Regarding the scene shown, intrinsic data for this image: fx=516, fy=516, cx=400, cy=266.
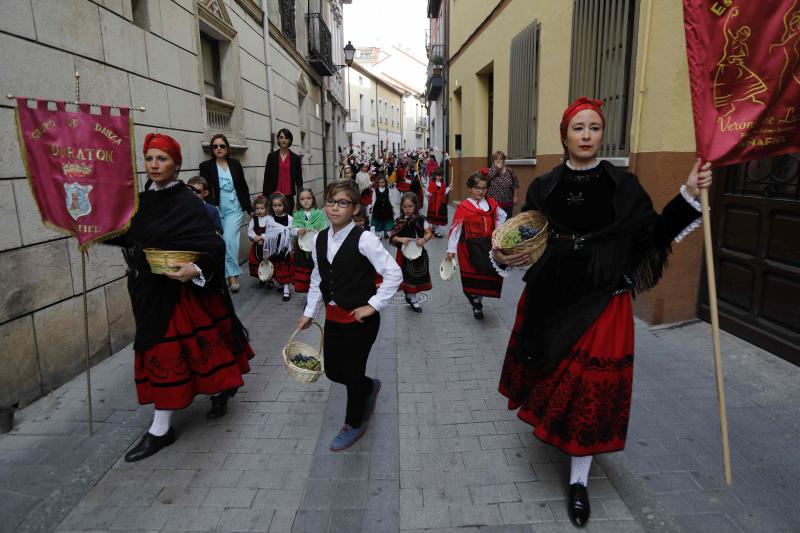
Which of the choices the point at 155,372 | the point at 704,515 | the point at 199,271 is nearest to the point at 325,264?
the point at 199,271

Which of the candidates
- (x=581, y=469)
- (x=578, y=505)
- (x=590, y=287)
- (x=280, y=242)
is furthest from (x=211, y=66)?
(x=578, y=505)

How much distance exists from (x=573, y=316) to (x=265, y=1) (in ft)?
34.8

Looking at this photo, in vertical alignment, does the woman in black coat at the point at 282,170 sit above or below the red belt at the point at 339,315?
above

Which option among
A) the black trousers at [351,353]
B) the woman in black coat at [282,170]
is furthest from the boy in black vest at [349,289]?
the woman in black coat at [282,170]

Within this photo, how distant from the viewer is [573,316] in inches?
103

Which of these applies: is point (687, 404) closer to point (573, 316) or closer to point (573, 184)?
point (573, 316)

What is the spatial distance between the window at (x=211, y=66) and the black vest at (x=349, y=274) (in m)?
6.55

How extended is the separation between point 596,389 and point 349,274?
4.94ft

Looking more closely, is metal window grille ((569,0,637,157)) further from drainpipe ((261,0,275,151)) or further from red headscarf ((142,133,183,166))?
drainpipe ((261,0,275,151))

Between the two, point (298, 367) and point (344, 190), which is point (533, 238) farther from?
point (298, 367)

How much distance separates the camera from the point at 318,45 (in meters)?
17.5

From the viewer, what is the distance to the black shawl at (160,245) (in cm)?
309

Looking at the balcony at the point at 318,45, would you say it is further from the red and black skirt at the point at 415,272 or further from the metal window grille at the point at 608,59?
the red and black skirt at the point at 415,272

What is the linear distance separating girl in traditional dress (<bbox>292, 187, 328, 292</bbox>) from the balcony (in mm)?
11956
